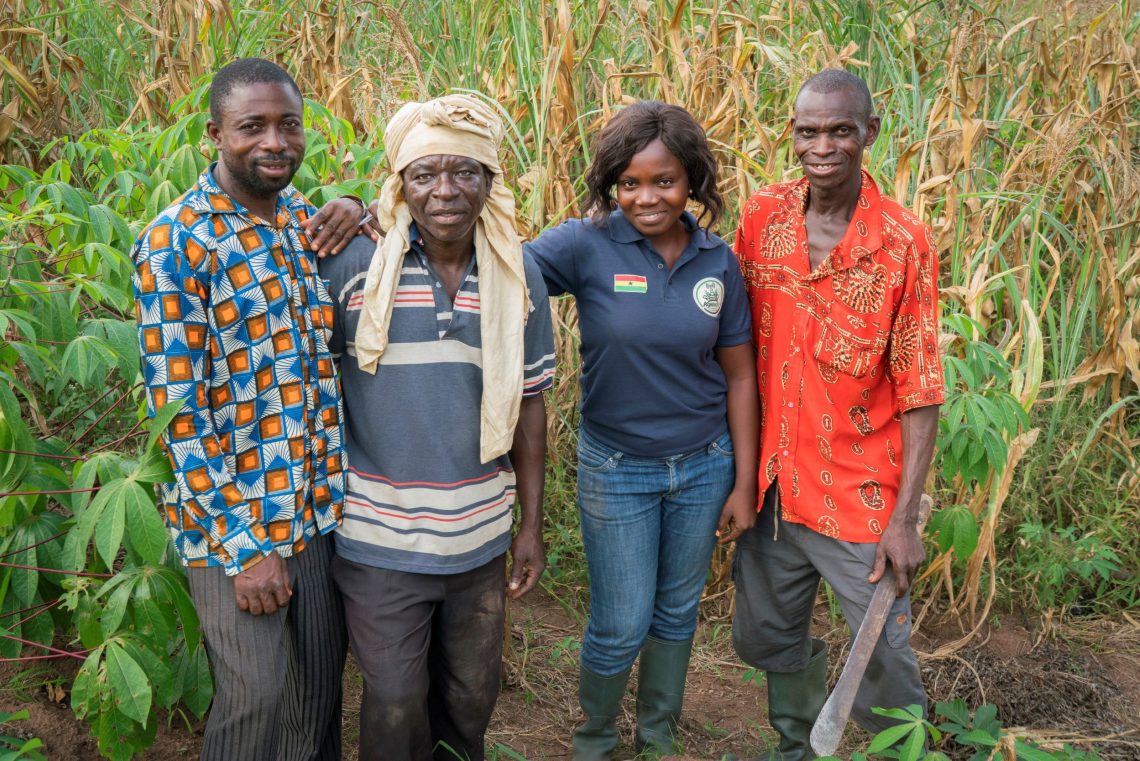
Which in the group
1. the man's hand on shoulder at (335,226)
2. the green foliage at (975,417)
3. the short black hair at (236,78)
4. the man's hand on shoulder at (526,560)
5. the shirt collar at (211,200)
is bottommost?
the man's hand on shoulder at (526,560)

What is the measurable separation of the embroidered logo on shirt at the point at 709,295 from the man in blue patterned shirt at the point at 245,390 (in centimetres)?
80

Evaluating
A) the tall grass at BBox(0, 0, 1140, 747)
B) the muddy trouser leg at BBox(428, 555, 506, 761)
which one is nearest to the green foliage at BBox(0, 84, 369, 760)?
the tall grass at BBox(0, 0, 1140, 747)

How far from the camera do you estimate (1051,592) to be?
3273 mm

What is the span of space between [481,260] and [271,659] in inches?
33.8

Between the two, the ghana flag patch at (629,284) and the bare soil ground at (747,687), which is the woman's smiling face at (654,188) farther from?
the bare soil ground at (747,687)

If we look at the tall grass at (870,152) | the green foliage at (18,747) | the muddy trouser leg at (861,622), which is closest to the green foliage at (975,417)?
the tall grass at (870,152)

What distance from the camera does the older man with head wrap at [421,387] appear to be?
1.90 m

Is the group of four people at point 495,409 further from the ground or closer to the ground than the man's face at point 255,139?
closer to the ground

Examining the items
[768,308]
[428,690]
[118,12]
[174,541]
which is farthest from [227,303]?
[118,12]

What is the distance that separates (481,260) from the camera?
196cm

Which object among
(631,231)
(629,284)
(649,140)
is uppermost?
(649,140)

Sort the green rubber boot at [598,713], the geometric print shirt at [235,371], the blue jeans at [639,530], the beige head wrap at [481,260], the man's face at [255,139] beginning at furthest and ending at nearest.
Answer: the green rubber boot at [598,713], the blue jeans at [639,530], the beige head wrap at [481,260], the man's face at [255,139], the geometric print shirt at [235,371]

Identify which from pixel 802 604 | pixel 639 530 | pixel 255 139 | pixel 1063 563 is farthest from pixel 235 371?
pixel 1063 563

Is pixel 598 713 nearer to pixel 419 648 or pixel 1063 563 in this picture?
pixel 419 648
